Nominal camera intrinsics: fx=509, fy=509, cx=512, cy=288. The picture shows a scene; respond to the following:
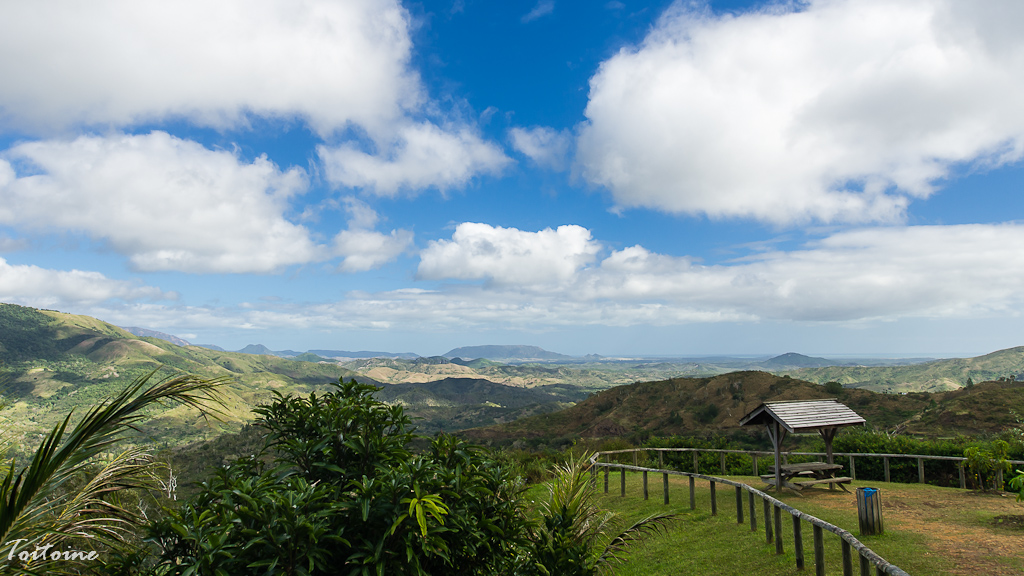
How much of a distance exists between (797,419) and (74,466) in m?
14.3

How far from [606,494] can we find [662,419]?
4082 cm

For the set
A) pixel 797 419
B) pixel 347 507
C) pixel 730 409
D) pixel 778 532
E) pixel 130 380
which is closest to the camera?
pixel 347 507

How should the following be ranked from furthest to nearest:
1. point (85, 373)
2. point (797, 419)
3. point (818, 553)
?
point (85, 373) → point (797, 419) → point (818, 553)

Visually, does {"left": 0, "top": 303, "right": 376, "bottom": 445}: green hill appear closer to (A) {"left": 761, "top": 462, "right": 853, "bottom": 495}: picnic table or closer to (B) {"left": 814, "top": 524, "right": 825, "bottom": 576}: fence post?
(A) {"left": 761, "top": 462, "right": 853, "bottom": 495}: picnic table

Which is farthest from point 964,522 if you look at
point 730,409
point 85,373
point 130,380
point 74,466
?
point 85,373

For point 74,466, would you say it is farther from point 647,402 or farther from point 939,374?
point 939,374

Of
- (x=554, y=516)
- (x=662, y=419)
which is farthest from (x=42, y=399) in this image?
(x=554, y=516)

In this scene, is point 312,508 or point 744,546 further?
point 744,546

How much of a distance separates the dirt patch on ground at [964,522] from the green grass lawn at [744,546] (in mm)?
260

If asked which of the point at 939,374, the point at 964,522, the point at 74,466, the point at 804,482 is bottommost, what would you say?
the point at 804,482

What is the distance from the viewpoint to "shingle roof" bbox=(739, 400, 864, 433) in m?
13.0

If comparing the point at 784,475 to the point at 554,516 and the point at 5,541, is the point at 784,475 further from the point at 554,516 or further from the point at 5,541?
the point at 5,541

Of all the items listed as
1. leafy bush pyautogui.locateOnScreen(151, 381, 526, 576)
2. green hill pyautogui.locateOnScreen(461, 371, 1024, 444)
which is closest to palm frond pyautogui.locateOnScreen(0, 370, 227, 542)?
leafy bush pyautogui.locateOnScreen(151, 381, 526, 576)

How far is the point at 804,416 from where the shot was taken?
43.8ft
